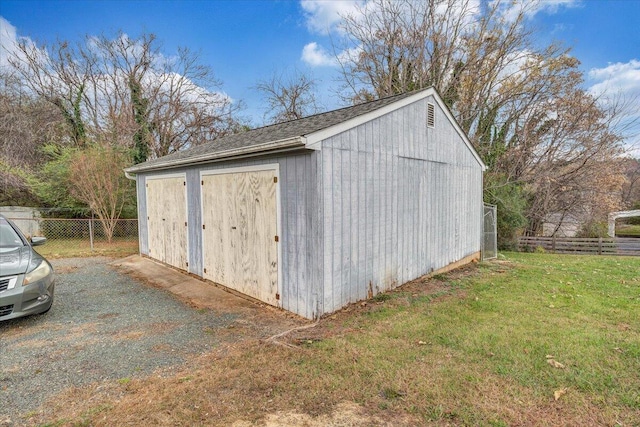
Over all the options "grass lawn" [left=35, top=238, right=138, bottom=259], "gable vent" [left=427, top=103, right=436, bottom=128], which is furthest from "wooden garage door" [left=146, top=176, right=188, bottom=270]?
"gable vent" [left=427, top=103, right=436, bottom=128]

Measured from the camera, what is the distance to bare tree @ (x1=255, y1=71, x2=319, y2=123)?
62.7 feet

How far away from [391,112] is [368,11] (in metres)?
13.2

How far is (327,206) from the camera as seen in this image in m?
4.20

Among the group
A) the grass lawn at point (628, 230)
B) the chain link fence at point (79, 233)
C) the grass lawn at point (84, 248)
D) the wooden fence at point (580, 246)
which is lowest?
the grass lawn at point (628, 230)

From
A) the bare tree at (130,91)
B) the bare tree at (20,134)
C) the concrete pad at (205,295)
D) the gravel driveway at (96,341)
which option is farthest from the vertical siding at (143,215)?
the bare tree at (130,91)

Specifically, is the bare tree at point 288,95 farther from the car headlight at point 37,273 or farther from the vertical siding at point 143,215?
the car headlight at point 37,273

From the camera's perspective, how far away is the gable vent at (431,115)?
6.10 metres

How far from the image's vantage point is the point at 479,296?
5.16m

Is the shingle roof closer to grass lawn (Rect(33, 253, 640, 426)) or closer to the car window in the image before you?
grass lawn (Rect(33, 253, 640, 426))

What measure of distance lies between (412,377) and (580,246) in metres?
16.0

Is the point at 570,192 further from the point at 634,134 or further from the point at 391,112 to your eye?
the point at 391,112

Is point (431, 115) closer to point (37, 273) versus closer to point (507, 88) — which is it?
point (37, 273)

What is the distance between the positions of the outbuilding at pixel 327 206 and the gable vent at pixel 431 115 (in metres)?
0.04

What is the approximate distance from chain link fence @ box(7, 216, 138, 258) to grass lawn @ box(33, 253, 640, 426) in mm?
8653
